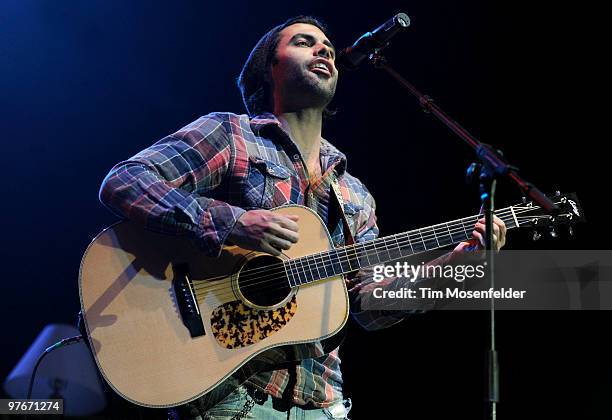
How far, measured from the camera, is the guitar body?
241cm

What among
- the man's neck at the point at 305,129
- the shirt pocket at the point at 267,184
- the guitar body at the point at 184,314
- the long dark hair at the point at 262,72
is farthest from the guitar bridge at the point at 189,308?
the long dark hair at the point at 262,72

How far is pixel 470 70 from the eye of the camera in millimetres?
4691

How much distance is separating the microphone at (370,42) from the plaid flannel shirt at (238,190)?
1.65 ft

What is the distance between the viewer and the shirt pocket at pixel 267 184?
2.82 metres

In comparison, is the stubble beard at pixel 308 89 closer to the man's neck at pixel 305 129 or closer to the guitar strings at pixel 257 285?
the man's neck at pixel 305 129

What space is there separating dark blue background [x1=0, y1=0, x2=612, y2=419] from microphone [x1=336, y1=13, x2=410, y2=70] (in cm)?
195

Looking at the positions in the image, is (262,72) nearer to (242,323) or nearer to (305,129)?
(305,129)

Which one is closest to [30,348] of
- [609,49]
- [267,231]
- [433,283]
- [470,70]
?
[267,231]

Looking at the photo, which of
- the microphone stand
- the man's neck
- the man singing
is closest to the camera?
the microphone stand

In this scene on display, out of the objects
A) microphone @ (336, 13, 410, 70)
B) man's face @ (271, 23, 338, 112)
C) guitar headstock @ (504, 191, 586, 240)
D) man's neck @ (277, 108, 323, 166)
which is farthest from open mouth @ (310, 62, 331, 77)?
guitar headstock @ (504, 191, 586, 240)

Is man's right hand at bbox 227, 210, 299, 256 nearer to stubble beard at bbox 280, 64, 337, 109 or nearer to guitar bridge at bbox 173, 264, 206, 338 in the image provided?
guitar bridge at bbox 173, 264, 206, 338

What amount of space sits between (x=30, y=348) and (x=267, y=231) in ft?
8.61

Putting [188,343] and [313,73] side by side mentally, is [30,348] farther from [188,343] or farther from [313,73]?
[313,73]

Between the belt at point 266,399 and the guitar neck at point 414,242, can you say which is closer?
the belt at point 266,399
